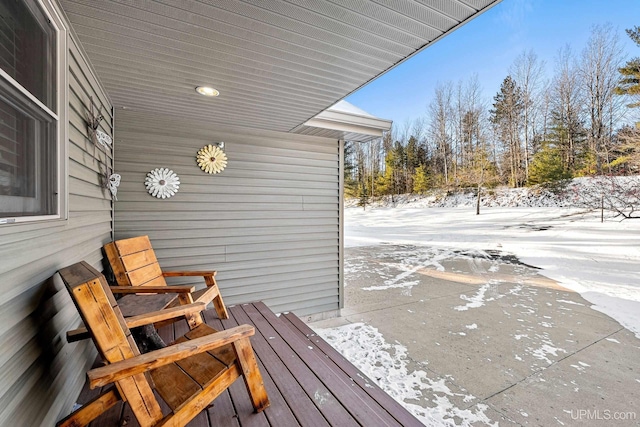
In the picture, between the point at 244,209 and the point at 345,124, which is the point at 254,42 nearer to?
the point at 345,124

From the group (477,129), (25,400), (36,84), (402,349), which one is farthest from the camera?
(477,129)

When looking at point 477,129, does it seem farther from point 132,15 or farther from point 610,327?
point 132,15

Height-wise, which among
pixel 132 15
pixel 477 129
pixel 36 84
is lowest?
pixel 36 84

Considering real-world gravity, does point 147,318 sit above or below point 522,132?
below

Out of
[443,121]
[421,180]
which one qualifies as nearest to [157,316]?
[421,180]

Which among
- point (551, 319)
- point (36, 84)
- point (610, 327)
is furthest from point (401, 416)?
point (610, 327)

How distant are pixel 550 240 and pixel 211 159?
11243mm

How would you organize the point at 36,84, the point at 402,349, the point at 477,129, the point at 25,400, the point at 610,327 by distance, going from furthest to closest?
the point at 477,129 < the point at 610,327 < the point at 402,349 < the point at 36,84 < the point at 25,400

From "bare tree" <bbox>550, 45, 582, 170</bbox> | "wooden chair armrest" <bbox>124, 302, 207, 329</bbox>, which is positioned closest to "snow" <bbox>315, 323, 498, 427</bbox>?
"wooden chair armrest" <bbox>124, 302, 207, 329</bbox>

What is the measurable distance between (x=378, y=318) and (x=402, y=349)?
79cm

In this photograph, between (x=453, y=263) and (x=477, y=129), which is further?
(x=477, y=129)

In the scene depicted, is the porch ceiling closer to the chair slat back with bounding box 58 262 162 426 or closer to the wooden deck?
the chair slat back with bounding box 58 262 162 426

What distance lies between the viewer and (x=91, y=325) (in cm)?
112

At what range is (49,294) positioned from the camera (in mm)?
1325
